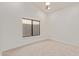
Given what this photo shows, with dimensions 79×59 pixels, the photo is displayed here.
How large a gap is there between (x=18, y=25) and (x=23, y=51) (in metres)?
0.78

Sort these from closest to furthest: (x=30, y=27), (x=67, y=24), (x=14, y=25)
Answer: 1. (x=14, y=25)
2. (x=30, y=27)
3. (x=67, y=24)

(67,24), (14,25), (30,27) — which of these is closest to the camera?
(14,25)

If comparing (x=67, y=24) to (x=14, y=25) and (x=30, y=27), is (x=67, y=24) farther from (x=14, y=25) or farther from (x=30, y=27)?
(x=14, y=25)

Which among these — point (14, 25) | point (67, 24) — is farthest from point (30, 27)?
point (67, 24)

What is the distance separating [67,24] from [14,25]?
74.8 inches

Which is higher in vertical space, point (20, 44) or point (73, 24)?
point (73, 24)

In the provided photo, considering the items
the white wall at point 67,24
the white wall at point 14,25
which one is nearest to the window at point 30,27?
the white wall at point 14,25

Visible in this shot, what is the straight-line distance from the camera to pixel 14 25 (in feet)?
9.21

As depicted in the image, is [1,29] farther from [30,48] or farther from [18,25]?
[30,48]

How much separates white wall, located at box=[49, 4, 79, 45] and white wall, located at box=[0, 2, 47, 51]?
56 cm

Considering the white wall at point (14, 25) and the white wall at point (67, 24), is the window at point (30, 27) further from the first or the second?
the white wall at point (67, 24)

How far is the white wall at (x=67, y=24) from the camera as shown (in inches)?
125

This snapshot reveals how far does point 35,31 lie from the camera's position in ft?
10.2

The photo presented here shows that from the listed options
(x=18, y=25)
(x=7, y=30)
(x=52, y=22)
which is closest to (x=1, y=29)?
(x=7, y=30)
